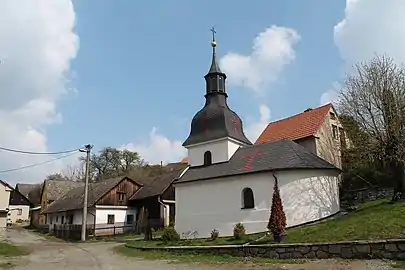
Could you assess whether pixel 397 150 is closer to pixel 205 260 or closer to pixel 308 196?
pixel 308 196

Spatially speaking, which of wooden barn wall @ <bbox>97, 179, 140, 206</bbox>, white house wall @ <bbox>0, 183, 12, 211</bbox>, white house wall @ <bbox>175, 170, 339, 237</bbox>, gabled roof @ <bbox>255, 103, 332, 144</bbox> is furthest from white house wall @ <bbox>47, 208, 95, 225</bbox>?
gabled roof @ <bbox>255, 103, 332, 144</bbox>

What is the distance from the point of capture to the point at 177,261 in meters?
16.5

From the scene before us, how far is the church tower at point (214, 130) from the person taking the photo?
2695cm

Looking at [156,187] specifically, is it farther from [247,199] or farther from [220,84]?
[247,199]

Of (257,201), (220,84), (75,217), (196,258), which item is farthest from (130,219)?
(196,258)

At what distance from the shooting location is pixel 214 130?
90.6ft

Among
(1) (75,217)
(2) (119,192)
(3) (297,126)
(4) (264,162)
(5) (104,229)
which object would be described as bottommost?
(5) (104,229)

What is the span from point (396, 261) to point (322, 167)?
10.1 metres

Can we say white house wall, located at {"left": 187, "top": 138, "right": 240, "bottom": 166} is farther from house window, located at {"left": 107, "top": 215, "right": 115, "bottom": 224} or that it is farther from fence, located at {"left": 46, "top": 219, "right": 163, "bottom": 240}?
house window, located at {"left": 107, "top": 215, "right": 115, "bottom": 224}

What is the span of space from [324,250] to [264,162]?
9135mm

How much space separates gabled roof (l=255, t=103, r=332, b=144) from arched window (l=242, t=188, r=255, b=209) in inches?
434

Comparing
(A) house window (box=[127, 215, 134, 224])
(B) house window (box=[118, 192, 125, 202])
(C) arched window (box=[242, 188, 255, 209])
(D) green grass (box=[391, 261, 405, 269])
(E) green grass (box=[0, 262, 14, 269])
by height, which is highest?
(B) house window (box=[118, 192, 125, 202])

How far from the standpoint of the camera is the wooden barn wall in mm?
39000

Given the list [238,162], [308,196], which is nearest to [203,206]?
[238,162]
